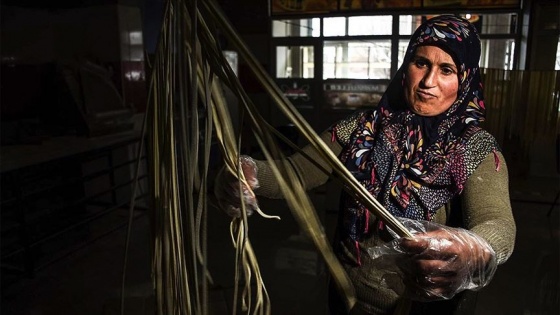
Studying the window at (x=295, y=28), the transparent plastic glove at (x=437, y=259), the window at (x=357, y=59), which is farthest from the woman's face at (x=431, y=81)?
the window at (x=295, y=28)

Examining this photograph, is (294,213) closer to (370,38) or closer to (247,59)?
(247,59)

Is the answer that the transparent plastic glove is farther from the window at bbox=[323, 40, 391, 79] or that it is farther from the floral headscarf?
the window at bbox=[323, 40, 391, 79]

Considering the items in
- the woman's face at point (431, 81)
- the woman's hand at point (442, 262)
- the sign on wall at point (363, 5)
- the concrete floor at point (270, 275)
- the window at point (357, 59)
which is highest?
the sign on wall at point (363, 5)

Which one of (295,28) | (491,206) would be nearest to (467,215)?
(491,206)

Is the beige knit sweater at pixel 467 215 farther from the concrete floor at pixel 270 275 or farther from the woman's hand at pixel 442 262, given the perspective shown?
the concrete floor at pixel 270 275

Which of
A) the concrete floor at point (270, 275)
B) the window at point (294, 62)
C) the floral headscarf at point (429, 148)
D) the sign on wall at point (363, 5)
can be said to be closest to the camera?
the floral headscarf at point (429, 148)

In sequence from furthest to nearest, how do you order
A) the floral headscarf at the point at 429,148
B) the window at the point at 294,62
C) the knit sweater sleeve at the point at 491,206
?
the window at the point at 294,62
the floral headscarf at the point at 429,148
the knit sweater sleeve at the point at 491,206

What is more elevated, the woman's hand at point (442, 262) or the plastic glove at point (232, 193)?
the plastic glove at point (232, 193)

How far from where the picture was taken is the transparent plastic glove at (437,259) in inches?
22.9

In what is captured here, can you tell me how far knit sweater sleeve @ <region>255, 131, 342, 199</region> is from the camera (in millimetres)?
867

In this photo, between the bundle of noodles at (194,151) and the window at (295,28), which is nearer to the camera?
the bundle of noodles at (194,151)

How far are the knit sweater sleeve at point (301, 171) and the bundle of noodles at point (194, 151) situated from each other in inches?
8.6

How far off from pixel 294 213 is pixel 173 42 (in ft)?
0.94

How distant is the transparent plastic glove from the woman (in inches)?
3.2
